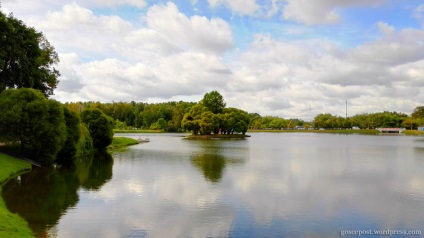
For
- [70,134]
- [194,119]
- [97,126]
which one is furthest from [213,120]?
[70,134]

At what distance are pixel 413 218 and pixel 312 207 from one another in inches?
232

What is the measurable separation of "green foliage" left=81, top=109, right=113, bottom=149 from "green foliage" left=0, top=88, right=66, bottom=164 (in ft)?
82.8

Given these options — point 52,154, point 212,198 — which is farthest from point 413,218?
point 52,154

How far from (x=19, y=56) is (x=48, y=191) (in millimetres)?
28967

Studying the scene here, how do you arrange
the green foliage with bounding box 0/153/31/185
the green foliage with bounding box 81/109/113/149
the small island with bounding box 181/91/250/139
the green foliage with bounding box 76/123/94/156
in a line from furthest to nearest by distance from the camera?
the small island with bounding box 181/91/250/139, the green foliage with bounding box 81/109/113/149, the green foliage with bounding box 76/123/94/156, the green foliage with bounding box 0/153/31/185

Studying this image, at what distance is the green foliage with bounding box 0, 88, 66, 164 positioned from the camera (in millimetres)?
40522

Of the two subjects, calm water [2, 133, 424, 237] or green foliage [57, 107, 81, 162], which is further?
green foliage [57, 107, 81, 162]

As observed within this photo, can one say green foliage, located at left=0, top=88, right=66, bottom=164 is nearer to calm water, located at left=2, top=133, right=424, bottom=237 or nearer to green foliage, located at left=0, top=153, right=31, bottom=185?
green foliage, located at left=0, top=153, right=31, bottom=185

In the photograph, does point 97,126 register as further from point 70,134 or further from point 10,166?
point 10,166

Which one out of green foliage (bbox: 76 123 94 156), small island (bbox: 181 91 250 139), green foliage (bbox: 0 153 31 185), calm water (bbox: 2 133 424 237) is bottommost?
calm water (bbox: 2 133 424 237)

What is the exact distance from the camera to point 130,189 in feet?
99.0

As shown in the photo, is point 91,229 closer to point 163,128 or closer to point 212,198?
point 212,198

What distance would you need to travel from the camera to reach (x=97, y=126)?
2729 inches

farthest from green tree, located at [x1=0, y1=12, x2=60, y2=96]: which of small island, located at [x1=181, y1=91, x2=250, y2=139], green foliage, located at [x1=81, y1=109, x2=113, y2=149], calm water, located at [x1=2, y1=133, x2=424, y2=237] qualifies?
small island, located at [x1=181, y1=91, x2=250, y2=139]
